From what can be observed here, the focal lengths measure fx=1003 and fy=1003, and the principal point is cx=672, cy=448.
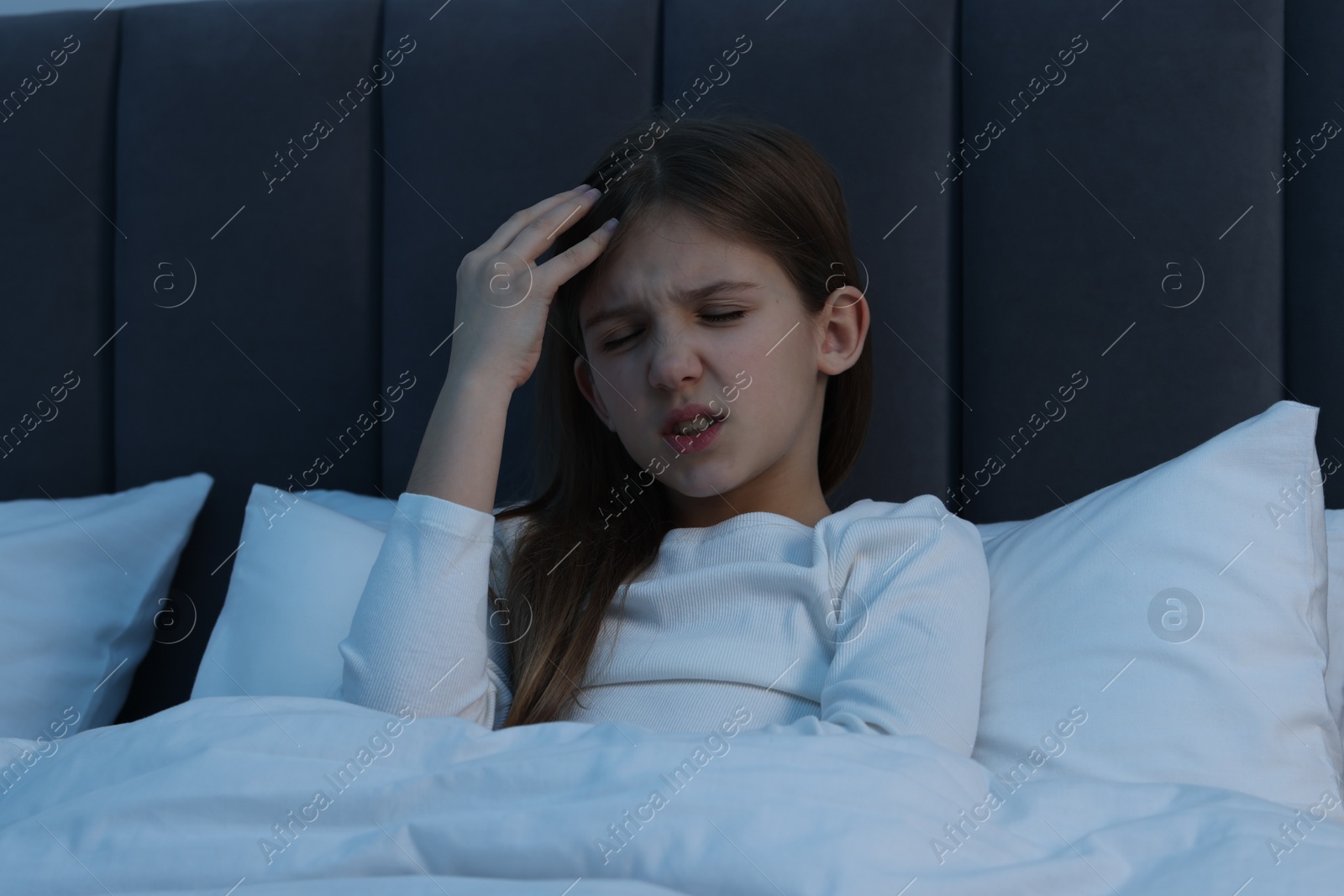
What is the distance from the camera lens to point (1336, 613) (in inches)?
36.9

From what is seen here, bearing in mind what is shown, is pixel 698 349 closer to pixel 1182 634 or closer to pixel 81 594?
pixel 1182 634

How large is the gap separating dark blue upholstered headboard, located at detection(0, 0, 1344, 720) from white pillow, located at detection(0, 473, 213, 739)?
0.24ft

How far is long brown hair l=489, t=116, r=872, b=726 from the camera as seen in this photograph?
37.9 inches

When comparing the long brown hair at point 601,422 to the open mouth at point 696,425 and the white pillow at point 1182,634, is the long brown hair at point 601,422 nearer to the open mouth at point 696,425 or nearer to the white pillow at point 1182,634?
the open mouth at point 696,425

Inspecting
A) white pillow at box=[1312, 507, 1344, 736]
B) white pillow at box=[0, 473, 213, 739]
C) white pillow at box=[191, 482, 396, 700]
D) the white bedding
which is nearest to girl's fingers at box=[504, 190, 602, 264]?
white pillow at box=[191, 482, 396, 700]

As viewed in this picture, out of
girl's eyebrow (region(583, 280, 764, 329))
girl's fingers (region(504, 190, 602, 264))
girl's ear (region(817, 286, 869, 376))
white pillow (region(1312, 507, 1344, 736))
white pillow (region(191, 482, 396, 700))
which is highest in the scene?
girl's fingers (region(504, 190, 602, 264))

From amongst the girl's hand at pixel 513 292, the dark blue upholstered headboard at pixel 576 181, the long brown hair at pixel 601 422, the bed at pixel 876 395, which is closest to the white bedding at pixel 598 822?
the bed at pixel 876 395

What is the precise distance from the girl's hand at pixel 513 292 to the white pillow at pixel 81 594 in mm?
517

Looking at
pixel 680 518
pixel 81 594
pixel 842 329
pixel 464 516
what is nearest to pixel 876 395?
pixel 842 329

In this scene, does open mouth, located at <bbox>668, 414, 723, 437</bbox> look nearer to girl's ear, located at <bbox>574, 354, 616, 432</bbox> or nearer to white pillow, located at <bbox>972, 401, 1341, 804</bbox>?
girl's ear, located at <bbox>574, 354, 616, 432</bbox>

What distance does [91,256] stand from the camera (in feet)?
4.46

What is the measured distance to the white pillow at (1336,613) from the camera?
35.4 inches

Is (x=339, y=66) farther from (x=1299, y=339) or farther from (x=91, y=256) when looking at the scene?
(x=1299, y=339)

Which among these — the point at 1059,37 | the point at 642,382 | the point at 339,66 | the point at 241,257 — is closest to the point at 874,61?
the point at 1059,37
